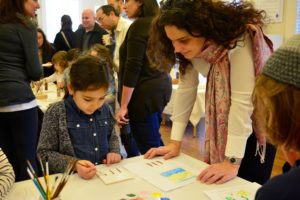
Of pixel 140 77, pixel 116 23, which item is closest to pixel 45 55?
pixel 116 23

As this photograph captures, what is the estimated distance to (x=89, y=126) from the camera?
4.69 feet

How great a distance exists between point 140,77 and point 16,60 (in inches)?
29.5

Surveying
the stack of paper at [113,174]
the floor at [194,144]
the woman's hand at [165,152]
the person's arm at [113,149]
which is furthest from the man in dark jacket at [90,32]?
the stack of paper at [113,174]

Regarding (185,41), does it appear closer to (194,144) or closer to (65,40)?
(194,144)

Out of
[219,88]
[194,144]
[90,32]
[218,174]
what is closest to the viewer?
[218,174]

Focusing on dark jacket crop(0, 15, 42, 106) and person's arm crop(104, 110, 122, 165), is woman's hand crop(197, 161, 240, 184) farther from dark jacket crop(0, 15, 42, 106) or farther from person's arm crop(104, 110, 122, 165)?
dark jacket crop(0, 15, 42, 106)

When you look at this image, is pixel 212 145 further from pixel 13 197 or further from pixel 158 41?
pixel 13 197

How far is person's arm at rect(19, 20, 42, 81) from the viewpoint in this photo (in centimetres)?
201

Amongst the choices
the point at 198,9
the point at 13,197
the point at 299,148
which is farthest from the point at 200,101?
the point at 299,148

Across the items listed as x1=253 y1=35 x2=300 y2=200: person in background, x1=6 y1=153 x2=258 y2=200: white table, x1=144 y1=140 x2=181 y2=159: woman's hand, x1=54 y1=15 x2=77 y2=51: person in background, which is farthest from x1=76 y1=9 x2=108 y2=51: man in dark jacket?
x1=253 y1=35 x2=300 y2=200: person in background

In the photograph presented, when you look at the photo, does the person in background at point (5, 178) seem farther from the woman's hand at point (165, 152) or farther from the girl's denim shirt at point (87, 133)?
the woman's hand at point (165, 152)

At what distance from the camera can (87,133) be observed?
142 cm

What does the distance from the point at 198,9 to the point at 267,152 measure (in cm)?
62

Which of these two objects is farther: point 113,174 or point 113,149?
point 113,149
